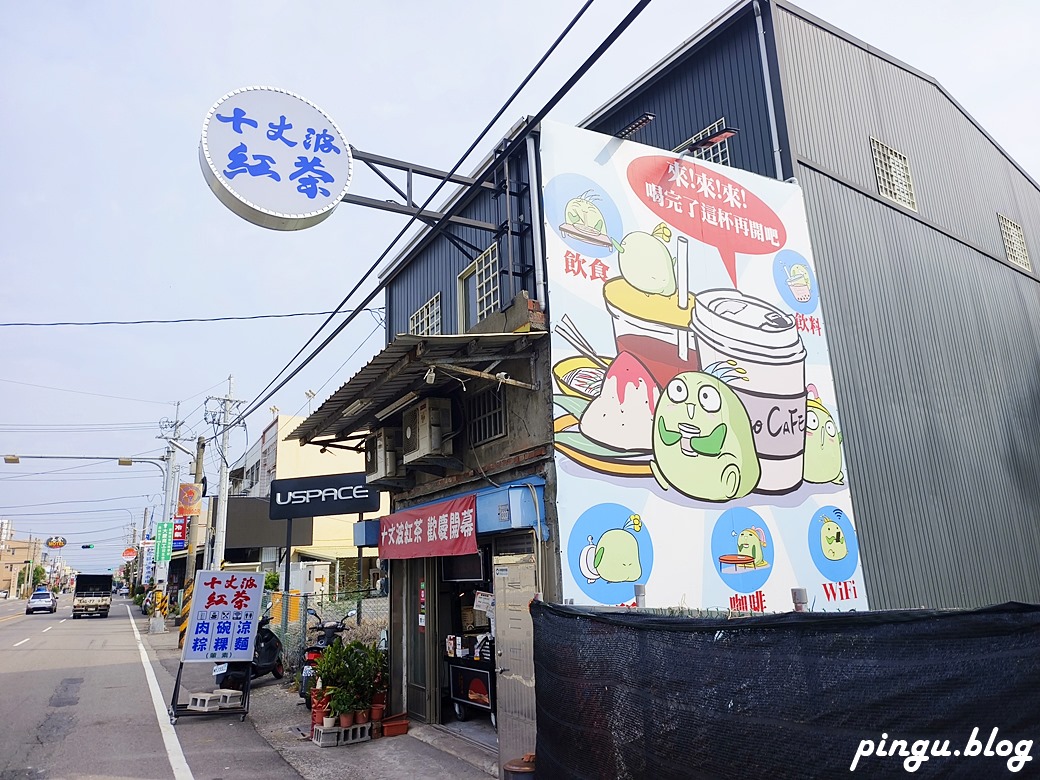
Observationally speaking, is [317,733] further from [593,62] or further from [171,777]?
[593,62]

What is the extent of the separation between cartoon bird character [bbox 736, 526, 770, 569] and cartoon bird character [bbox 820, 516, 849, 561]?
1228 millimetres

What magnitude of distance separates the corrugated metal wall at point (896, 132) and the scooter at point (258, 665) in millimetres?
12642

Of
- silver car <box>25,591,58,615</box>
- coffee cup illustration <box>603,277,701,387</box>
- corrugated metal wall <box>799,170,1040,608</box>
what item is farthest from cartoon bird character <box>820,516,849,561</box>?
silver car <box>25,591,58,615</box>

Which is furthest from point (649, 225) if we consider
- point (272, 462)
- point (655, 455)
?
point (272, 462)

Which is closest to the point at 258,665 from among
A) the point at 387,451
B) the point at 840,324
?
the point at 387,451

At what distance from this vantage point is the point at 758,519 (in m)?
9.38

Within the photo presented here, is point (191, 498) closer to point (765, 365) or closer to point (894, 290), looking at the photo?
point (765, 365)

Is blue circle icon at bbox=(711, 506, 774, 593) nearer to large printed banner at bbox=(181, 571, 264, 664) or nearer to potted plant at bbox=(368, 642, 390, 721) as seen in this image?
potted plant at bbox=(368, 642, 390, 721)

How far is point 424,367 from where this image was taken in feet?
28.7

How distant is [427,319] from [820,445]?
7.12 meters

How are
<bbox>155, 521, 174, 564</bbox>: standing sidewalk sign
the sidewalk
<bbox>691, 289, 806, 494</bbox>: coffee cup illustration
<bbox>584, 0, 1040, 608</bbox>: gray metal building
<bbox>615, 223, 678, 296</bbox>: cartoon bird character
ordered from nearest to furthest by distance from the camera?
the sidewalk, <bbox>615, 223, 678, 296</bbox>: cartoon bird character, <bbox>691, 289, 806, 494</bbox>: coffee cup illustration, <bbox>584, 0, 1040, 608</bbox>: gray metal building, <bbox>155, 521, 174, 564</bbox>: standing sidewalk sign

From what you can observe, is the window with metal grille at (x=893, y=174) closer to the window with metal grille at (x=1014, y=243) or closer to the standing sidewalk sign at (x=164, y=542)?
the window with metal grille at (x=1014, y=243)

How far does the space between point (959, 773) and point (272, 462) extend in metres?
37.8

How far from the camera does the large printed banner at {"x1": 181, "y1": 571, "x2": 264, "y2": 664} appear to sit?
1207 centimetres
